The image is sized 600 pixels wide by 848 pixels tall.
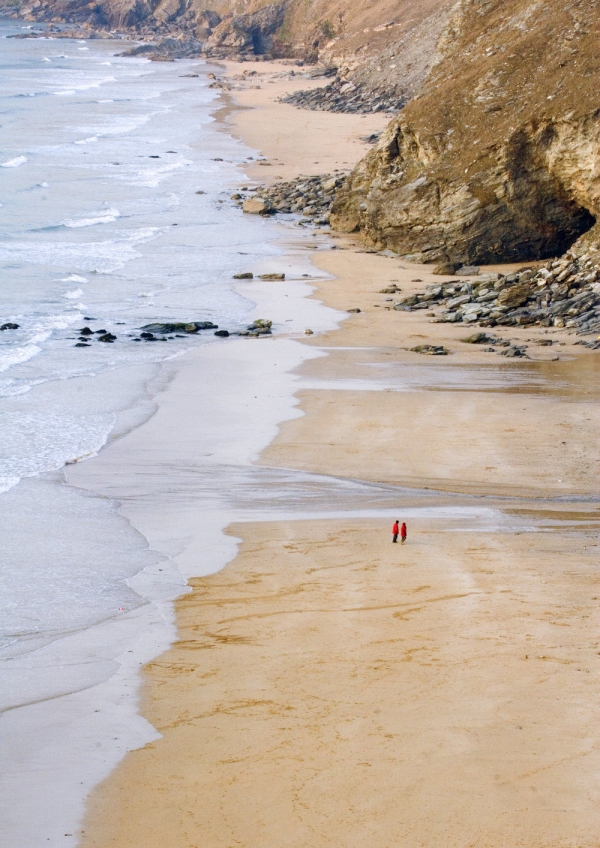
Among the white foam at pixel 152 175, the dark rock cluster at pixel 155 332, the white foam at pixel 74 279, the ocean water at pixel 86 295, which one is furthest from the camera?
the white foam at pixel 152 175

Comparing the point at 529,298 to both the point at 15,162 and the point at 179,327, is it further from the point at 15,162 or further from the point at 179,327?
the point at 15,162

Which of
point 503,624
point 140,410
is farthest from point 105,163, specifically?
point 503,624

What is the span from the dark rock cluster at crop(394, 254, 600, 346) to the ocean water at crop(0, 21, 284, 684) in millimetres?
4876

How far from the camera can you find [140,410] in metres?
17.7

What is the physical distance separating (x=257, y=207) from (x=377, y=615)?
27.9 metres

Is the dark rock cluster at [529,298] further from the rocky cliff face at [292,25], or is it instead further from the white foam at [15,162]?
the rocky cliff face at [292,25]

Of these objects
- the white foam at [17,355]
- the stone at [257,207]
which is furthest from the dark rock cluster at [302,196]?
the white foam at [17,355]

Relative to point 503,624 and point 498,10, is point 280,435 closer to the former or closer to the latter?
point 503,624

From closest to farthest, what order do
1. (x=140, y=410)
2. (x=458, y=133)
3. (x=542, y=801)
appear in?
(x=542, y=801), (x=140, y=410), (x=458, y=133)

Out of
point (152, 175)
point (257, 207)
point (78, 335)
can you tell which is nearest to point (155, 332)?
point (78, 335)

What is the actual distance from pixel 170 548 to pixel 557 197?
18.1 m

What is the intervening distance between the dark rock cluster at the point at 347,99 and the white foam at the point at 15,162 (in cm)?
2242

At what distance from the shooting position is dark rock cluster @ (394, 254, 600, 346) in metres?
21.8

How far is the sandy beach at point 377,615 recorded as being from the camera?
24.2 feet
